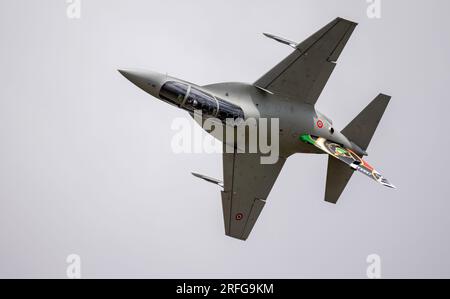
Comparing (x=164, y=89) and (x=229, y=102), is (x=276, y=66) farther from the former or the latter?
→ (x=164, y=89)

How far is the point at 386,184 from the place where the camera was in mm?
25688

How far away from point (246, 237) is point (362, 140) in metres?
4.60

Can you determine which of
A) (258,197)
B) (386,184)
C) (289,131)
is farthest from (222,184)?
(386,184)

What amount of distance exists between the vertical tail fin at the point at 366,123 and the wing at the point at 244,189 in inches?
86.0

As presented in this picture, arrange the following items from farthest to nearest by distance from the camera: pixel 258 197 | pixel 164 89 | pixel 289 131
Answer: pixel 258 197
pixel 289 131
pixel 164 89

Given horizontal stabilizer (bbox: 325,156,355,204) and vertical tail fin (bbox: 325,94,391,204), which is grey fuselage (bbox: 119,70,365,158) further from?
horizontal stabilizer (bbox: 325,156,355,204)

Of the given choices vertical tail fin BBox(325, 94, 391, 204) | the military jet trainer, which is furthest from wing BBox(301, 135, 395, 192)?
vertical tail fin BBox(325, 94, 391, 204)

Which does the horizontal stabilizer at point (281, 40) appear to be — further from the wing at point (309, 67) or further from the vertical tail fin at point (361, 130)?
the vertical tail fin at point (361, 130)

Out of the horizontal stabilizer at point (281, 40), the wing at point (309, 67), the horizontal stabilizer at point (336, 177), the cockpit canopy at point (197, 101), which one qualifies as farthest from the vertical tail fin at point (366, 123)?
the cockpit canopy at point (197, 101)

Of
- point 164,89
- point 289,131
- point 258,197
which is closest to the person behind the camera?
point 164,89

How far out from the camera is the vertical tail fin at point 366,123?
27594 millimetres

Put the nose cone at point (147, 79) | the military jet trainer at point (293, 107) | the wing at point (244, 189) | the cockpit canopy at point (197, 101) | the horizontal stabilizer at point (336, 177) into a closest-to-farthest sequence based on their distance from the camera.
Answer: the nose cone at point (147, 79) < the cockpit canopy at point (197, 101) < the military jet trainer at point (293, 107) < the horizontal stabilizer at point (336, 177) < the wing at point (244, 189)

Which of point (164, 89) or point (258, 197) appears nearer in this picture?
point (164, 89)

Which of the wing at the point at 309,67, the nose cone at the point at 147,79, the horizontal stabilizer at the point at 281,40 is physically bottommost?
the nose cone at the point at 147,79
